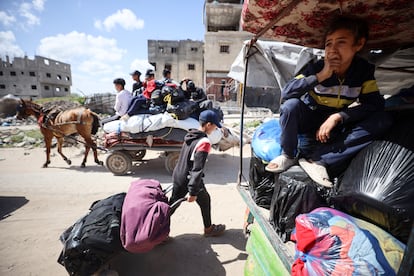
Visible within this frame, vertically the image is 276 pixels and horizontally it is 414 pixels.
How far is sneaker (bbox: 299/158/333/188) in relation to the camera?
133 cm

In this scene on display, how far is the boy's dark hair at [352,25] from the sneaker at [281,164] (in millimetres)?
1057

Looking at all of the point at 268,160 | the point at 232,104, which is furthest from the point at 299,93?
the point at 232,104

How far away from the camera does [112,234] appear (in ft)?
6.33

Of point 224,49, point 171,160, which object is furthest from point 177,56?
point 171,160

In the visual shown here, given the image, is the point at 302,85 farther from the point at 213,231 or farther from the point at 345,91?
the point at 213,231

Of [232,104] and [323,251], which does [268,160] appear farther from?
[232,104]

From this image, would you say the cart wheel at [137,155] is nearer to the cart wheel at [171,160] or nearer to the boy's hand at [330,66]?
the cart wheel at [171,160]

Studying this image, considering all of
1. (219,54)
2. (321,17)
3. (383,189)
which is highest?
(219,54)

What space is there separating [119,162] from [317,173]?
4909 millimetres

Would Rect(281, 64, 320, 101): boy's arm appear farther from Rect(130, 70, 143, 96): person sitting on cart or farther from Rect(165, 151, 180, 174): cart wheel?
Rect(130, 70, 143, 96): person sitting on cart

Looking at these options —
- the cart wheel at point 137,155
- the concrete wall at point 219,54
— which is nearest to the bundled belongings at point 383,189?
the cart wheel at point 137,155

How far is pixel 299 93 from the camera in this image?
157 centimetres

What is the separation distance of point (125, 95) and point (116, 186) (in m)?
2.30

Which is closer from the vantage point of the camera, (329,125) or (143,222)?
(329,125)
